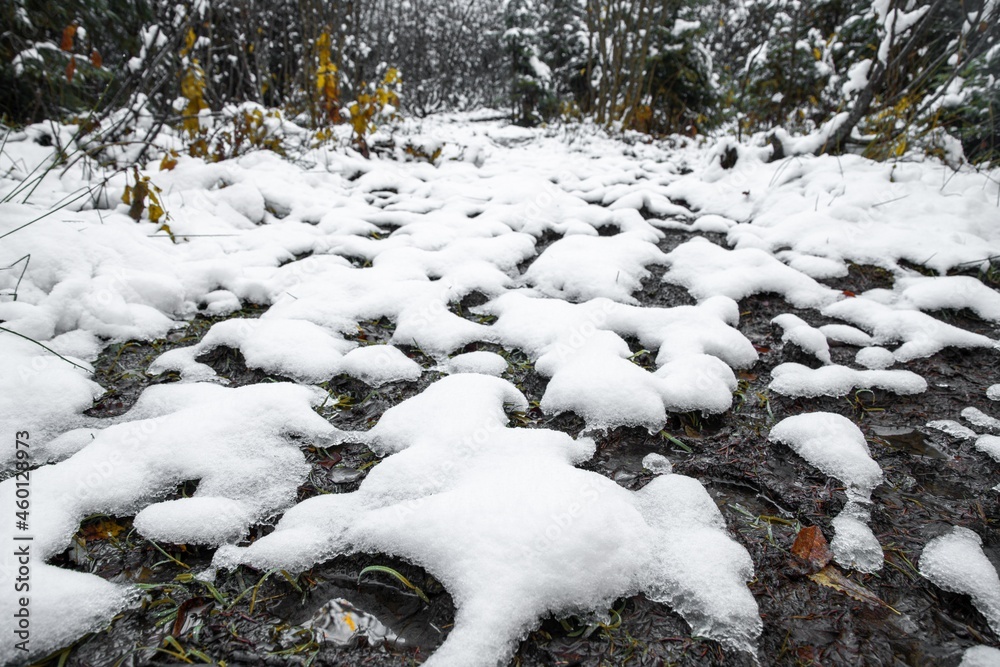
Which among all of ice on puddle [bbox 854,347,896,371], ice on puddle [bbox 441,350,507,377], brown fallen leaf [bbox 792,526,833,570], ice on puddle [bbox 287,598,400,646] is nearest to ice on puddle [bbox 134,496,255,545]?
ice on puddle [bbox 287,598,400,646]

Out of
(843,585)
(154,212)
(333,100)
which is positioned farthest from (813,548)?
(333,100)

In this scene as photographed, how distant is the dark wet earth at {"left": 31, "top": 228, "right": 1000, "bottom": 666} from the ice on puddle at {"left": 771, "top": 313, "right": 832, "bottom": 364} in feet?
1.03

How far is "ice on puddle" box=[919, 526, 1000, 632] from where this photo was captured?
939 mm

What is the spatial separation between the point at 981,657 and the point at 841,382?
0.89 metres

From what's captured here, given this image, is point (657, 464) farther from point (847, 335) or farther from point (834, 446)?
point (847, 335)

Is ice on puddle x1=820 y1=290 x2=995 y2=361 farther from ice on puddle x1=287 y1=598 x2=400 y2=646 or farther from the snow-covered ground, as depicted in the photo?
ice on puddle x1=287 y1=598 x2=400 y2=646

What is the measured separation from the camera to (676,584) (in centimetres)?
94

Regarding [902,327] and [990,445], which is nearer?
[990,445]

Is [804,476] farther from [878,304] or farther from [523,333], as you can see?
[878,304]

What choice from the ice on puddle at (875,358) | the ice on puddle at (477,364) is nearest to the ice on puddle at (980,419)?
the ice on puddle at (875,358)

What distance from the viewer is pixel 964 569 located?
100 cm

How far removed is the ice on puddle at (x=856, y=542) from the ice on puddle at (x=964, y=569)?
9 cm

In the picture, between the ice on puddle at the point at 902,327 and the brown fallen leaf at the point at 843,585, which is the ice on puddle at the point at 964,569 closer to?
the brown fallen leaf at the point at 843,585

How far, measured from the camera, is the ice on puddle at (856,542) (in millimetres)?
1021
